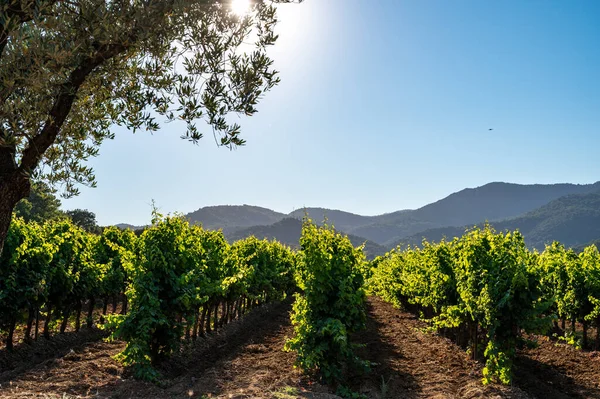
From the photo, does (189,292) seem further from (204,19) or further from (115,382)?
(204,19)

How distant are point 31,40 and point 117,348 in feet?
45.1

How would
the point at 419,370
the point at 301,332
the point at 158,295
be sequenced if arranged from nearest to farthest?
the point at 301,332
the point at 158,295
the point at 419,370

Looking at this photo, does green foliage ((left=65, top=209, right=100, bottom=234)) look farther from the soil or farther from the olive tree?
the olive tree

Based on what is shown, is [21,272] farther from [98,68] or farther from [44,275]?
[98,68]

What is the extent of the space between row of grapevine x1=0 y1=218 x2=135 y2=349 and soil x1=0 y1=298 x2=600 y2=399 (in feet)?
4.85

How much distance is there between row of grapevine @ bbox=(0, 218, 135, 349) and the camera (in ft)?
51.4

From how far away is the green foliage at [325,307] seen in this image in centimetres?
1348

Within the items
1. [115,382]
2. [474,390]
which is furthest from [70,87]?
[474,390]

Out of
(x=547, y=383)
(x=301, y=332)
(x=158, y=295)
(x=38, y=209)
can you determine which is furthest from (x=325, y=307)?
(x=38, y=209)

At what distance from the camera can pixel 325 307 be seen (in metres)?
14.3

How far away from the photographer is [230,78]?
8.78 meters

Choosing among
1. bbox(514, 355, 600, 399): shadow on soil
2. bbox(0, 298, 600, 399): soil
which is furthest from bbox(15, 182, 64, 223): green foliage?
bbox(514, 355, 600, 399): shadow on soil

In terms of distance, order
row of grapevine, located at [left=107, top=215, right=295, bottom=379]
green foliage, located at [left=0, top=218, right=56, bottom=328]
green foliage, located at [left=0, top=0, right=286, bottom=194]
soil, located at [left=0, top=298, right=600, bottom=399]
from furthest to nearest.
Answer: green foliage, located at [left=0, top=218, right=56, bottom=328], row of grapevine, located at [left=107, top=215, right=295, bottom=379], soil, located at [left=0, top=298, right=600, bottom=399], green foliage, located at [left=0, top=0, right=286, bottom=194]

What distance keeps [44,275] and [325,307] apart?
10.5 metres
